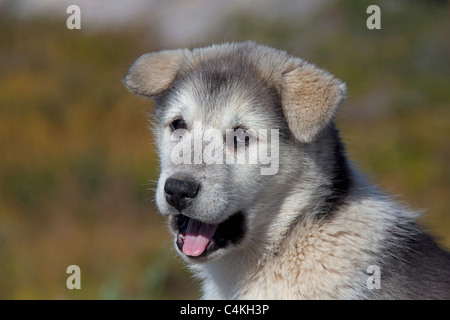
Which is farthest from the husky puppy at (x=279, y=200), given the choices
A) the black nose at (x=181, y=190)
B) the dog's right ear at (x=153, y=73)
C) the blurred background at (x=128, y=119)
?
the blurred background at (x=128, y=119)

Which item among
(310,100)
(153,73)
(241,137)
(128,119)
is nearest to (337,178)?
(310,100)

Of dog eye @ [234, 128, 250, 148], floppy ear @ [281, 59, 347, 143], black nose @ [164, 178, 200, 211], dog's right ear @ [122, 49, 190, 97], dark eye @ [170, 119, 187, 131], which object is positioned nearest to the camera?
black nose @ [164, 178, 200, 211]

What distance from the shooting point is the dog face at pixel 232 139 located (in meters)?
4.37

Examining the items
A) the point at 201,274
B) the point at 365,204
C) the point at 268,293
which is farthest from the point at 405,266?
the point at 201,274

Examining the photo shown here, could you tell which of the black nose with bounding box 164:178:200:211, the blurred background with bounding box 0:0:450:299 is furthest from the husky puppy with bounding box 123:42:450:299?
the blurred background with bounding box 0:0:450:299

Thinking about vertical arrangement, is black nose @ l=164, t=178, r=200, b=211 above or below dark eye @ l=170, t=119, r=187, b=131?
below

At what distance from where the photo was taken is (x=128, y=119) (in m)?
15.3

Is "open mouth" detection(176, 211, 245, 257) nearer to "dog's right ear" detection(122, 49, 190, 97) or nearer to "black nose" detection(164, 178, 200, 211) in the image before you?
"black nose" detection(164, 178, 200, 211)

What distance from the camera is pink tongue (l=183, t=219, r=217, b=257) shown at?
446 centimetres

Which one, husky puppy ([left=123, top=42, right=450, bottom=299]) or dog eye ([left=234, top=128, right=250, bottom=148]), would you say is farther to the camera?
dog eye ([left=234, top=128, right=250, bottom=148])

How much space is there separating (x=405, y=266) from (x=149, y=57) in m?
2.33

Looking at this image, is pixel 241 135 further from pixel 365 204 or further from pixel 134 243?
pixel 134 243
